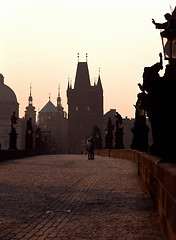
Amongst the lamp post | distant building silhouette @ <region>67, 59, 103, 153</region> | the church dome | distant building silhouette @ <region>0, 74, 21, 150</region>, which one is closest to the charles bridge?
the lamp post

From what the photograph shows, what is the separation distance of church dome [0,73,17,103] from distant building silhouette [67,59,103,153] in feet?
66.2

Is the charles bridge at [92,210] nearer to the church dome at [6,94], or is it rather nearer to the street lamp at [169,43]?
the street lamp at [169,43]

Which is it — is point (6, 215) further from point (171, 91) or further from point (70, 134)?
point (70, 134)

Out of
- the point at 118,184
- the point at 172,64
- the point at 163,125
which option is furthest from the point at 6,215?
the point at 118,184

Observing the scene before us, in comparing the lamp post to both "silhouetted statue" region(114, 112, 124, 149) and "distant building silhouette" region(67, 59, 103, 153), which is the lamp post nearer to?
"silhouetted statue" region(114, 112, 124, 149)

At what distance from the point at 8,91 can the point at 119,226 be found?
159m

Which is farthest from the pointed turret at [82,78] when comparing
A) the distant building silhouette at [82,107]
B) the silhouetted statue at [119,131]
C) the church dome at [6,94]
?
the silhouetted statue at [119,131]

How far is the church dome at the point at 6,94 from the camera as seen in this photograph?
16198 cm

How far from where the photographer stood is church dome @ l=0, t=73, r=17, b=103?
162 m

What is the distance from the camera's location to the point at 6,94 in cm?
16312

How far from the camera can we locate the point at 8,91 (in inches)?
6471

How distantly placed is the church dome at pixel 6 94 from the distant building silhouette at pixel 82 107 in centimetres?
2017

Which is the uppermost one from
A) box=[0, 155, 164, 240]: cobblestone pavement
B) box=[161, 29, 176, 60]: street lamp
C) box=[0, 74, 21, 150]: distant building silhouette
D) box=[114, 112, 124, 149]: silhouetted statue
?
box=[0, 74, 21, 150]: distant building silhouette

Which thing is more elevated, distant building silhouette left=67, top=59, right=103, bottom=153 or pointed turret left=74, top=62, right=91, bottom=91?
pointed turret left=74, top=62, right=91, bottom=91
